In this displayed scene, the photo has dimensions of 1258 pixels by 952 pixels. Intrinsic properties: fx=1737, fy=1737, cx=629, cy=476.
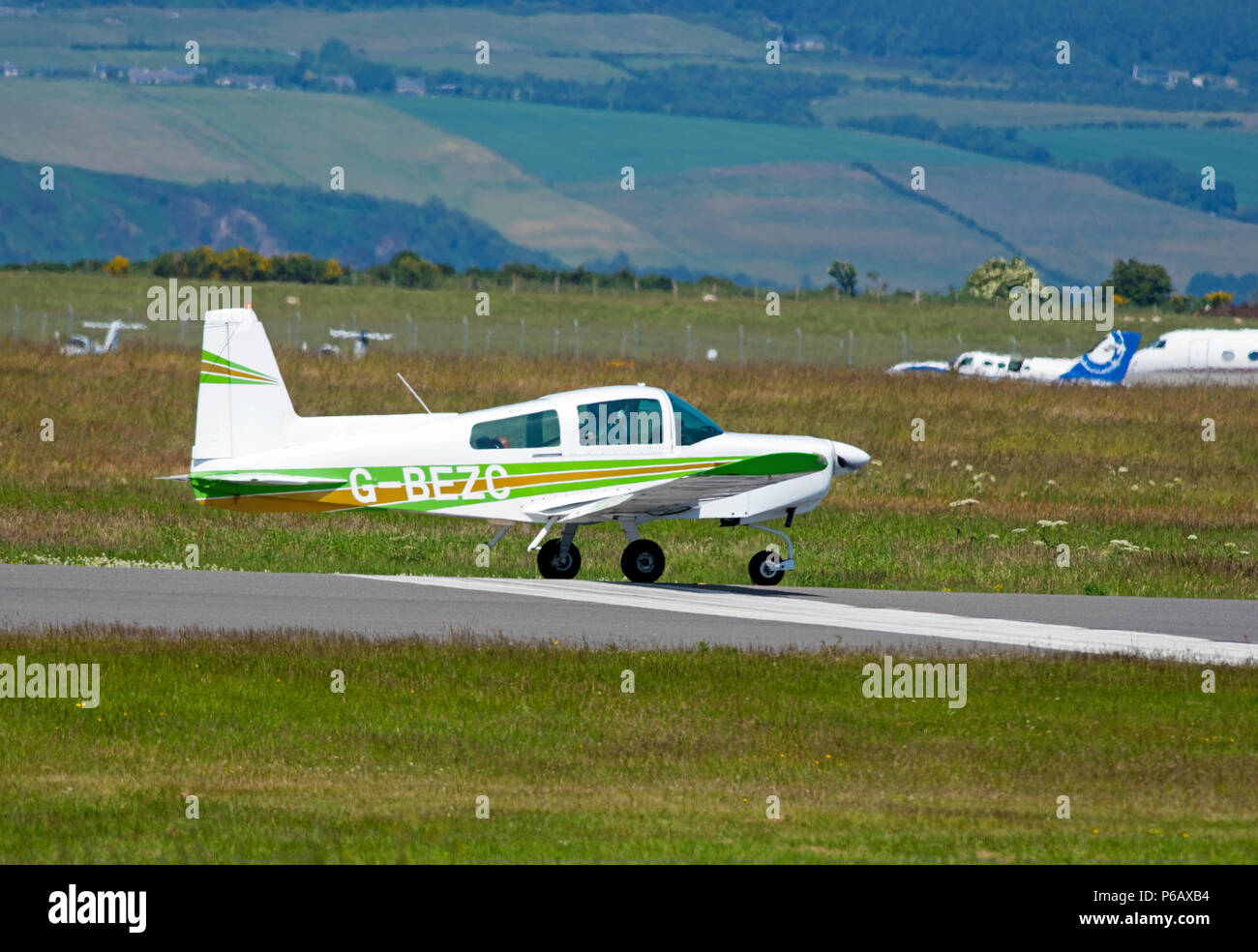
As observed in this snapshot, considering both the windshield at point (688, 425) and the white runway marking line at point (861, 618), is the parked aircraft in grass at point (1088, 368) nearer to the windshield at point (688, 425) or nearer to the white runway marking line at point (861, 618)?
the windshield at point (688, 425)

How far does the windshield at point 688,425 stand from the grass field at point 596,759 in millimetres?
4739

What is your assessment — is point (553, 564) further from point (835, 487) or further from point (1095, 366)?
point (1095, 366)

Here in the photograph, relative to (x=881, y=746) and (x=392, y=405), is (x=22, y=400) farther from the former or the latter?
(x=881, y=746)

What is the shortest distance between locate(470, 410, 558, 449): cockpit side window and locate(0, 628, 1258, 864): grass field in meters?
3.64

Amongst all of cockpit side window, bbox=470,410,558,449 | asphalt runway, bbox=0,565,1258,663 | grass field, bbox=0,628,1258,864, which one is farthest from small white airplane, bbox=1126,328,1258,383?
grass field, bbox=0,628,1258,864

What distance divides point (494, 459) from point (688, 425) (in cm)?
231

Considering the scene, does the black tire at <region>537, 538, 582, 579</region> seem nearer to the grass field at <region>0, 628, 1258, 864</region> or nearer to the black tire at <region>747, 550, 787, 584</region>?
the black tire at <region>747, 550, 787, 584</region>

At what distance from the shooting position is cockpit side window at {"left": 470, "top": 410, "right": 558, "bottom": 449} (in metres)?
19.3

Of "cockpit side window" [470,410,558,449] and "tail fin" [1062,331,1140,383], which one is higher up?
"tail fin" [1062,331,1140,383]

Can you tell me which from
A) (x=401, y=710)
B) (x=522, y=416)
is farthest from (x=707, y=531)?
(x=401, y=710)

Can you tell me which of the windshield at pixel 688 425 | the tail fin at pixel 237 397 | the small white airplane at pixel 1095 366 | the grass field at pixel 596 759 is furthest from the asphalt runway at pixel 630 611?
the small white airplane at pixel 1095 366

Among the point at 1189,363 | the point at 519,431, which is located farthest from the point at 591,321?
the point at 519,431

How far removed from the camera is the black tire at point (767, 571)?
822 inches
